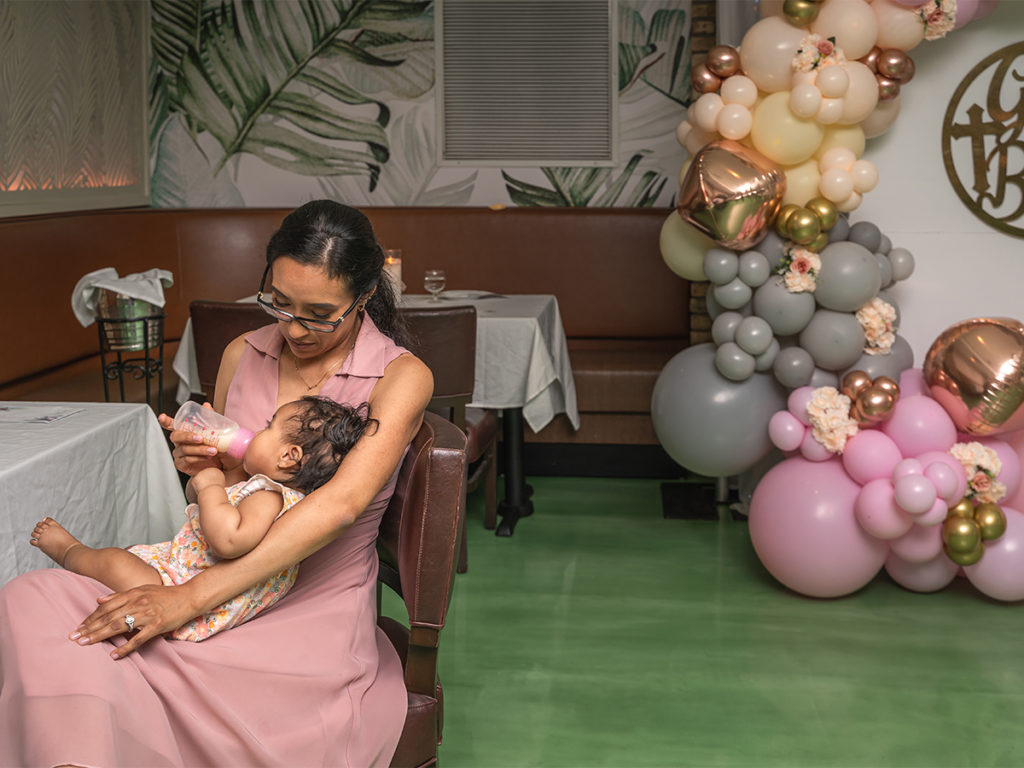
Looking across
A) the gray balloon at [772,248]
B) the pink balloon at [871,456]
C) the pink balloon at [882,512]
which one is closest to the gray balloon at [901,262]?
the gray balloon at [772,248]

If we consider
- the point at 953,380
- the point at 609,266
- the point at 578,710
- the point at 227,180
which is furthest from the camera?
the point at 227,180

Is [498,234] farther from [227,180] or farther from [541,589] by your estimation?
[541,589]

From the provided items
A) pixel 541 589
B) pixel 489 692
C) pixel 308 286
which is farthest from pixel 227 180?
pixel 308 286

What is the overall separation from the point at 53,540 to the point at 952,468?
93.9 inches

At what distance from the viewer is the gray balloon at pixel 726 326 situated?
333cm

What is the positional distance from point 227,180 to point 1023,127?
378 centimetres

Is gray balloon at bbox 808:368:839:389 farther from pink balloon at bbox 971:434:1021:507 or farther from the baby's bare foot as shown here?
the baby's bare foot

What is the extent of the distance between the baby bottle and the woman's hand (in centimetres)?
25

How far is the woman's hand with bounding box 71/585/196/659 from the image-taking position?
1.40m

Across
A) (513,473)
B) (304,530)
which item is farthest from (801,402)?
(304,530)

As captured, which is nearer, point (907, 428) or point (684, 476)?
point (907, 428)

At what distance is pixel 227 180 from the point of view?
5.41 meters

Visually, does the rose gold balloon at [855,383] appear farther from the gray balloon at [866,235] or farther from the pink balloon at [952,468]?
the gray balloon at [866,235]

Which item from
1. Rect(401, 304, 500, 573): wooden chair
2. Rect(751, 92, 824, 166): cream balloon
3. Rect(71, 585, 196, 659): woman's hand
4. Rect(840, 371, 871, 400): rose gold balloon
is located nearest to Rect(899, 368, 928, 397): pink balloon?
Rect(840, 371, 871, 400): rose gold balloon
